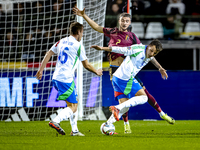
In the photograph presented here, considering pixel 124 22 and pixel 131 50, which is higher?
pixel 124 22

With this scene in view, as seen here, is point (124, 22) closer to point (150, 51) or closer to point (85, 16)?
point (85, 16)

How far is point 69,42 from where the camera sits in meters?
4.63

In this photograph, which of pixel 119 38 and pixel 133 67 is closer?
pixel 133 67

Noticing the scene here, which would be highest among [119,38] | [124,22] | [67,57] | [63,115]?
[124,22]

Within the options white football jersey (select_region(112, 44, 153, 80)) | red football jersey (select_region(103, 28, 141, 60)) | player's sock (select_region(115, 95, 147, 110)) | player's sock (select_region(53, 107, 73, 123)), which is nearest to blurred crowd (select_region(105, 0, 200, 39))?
red football jersey (select_region(103, 28, 141, 60))

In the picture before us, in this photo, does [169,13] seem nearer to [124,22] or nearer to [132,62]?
[124,22]

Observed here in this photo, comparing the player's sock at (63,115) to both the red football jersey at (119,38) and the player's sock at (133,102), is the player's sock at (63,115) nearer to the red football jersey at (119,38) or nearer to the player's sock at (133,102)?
the player's sock at (133,102)

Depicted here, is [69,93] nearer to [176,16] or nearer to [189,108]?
[189,108]

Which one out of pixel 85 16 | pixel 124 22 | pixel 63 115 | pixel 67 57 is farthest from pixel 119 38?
pixel 63 115

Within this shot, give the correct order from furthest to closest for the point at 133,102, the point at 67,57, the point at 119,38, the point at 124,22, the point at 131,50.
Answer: the point at 119,38 → the point at 124,22 → the point at 131,50 → the point at 133,102 → the point at 67,57

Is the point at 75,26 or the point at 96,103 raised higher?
the point at 75,26

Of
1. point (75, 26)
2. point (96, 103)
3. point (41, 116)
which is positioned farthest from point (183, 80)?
point (75, 26)

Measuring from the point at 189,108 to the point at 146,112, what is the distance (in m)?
1.04

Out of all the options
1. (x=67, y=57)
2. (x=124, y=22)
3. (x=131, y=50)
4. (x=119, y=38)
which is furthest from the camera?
A: (x=119, y=38)
